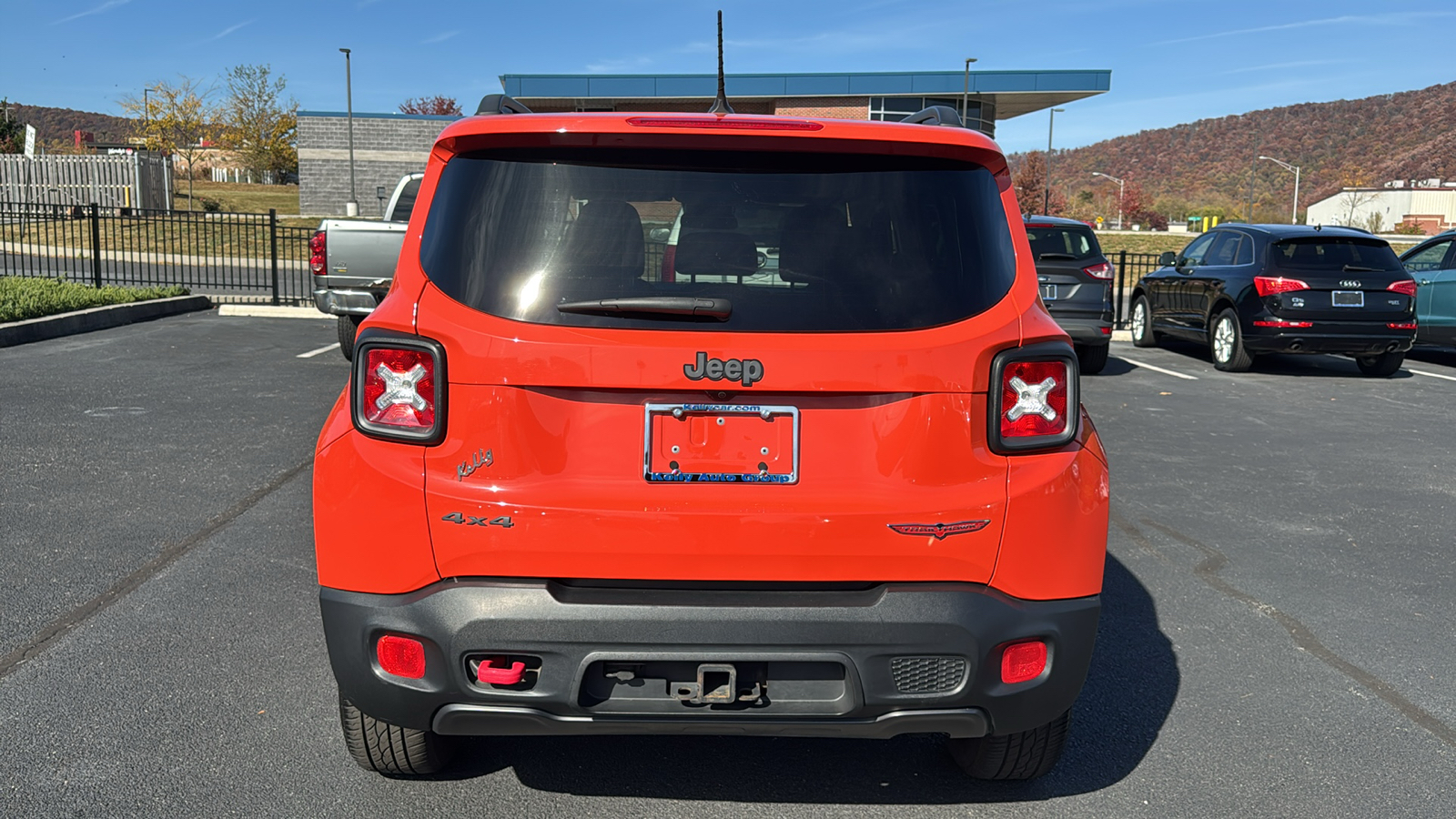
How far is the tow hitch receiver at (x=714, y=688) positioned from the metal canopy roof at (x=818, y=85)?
43447 mm

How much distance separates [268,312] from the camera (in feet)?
54.7

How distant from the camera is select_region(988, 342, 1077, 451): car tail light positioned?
8.81ft

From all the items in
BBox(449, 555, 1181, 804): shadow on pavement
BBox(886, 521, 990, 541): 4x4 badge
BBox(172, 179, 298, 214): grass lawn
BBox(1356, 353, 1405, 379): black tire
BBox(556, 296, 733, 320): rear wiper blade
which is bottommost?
BBox(449, 555, 1181, 804): shadow on pavement

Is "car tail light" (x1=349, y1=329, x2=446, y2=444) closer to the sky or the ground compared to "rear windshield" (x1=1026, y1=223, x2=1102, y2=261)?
closer to the ground

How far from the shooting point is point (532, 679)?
8.70 feet

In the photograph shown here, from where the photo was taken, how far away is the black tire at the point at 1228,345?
1285 cm

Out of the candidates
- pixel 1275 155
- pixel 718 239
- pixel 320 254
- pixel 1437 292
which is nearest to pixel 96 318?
pixel 320 254

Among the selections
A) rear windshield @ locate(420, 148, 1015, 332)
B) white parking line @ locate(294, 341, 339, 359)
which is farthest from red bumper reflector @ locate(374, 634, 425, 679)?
white parking line @ locate(294, 341, 339, 359)

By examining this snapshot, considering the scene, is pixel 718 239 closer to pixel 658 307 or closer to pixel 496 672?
pixel 658 307

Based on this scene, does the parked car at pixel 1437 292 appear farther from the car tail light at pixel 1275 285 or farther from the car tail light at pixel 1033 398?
the car tail light at pixel 1033 398

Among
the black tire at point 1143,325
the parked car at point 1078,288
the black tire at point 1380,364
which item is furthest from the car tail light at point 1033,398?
the black tire at point 1143,325

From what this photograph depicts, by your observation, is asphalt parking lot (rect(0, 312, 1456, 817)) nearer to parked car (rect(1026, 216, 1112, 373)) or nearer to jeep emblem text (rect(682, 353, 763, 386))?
jeep emblem text (rect(682, 353, 763, 386))

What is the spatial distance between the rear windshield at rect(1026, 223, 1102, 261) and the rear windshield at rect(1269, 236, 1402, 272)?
2003 millimetres

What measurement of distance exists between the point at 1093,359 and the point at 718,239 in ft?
35.2
